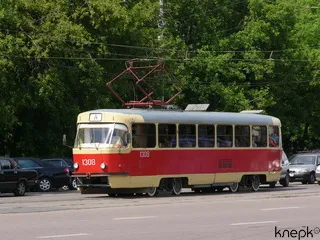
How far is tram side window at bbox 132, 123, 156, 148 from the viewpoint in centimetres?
3061

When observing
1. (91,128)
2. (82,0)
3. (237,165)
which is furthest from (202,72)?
(91,128)

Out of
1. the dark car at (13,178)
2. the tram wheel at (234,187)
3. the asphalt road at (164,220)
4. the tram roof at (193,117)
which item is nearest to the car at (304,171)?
the tram roof at (193,117)

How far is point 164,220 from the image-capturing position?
768 inches

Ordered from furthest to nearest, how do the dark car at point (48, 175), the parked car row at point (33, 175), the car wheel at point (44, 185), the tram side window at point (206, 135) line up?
1. the car wheel at point (44, 185)
2. the dark car at point (48, 175)
3. the parked car row at point (33, 175)
4. the tram side window at point (206, 135)

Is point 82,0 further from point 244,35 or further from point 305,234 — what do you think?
point 305,234

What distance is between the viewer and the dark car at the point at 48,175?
3925 centimetres

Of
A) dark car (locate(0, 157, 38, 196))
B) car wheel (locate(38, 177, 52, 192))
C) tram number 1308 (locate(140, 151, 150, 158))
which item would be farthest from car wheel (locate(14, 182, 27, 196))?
tram number 1308 (locate(140, 151, 150, 158))

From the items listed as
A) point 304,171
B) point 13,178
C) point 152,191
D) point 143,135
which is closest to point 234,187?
point 152,191

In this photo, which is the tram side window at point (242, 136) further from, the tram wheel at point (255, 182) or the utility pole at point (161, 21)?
the utility pole at point (161, 21)

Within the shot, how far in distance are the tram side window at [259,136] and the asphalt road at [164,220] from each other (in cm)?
811

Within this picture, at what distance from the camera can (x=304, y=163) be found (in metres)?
46.6

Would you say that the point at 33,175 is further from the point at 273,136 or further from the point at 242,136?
the point at 273,136

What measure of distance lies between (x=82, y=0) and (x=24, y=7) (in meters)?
3.36

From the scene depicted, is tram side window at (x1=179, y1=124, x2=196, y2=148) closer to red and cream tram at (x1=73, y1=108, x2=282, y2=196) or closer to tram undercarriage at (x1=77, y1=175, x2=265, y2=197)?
red and cream tram at (x1=73, y1=108, x2=282, y2=196)
